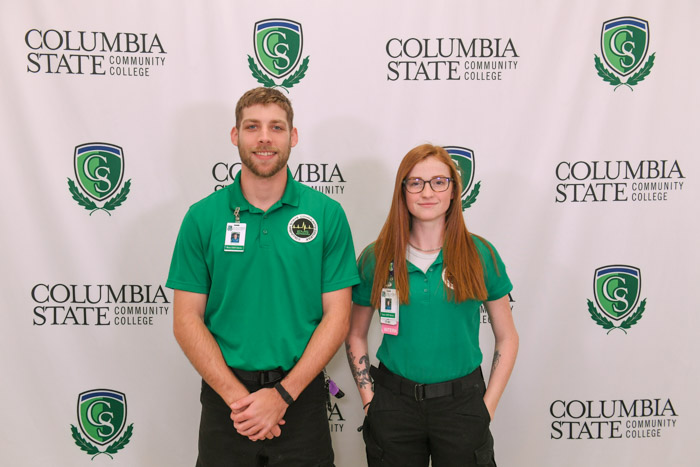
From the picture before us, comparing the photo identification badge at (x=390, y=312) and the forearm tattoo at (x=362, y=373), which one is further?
the forearm tattoo at (x=362, y=373)

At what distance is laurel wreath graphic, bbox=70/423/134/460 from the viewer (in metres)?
2.19

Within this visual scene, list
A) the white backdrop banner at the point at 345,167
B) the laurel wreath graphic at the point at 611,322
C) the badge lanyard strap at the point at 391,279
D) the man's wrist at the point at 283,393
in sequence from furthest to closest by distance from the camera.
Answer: the laurel wreath graphic at the point at 611,322
the white backdrop banner at the point at 345,167
the badge lanyard strap at the point at 391,279
the man's wrist at the point at 283,393

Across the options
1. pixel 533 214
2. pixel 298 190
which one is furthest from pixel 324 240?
pixel 533 214

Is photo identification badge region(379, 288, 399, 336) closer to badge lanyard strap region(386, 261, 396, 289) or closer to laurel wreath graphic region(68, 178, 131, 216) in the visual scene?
badge lanyard strap region(386, 261, 396, 289)

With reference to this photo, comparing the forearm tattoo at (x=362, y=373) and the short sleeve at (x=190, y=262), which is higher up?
the short sleeve at (x=190, y=262)

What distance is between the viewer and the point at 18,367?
2.16 meters

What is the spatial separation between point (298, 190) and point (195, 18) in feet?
3.48

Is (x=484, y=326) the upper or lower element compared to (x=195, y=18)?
lower

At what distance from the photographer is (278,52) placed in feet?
7.04

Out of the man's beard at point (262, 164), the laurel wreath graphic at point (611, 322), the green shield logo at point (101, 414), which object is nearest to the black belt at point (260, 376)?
the man's beard at point (262, 164)

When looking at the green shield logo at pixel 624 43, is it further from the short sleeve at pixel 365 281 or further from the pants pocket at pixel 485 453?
the pants pocket at pixel 485 453

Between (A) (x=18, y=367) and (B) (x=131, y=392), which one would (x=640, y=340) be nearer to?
(B) (x=131, y=392)

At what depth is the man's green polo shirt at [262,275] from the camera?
1.54m

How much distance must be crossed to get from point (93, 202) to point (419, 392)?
1.62 m
